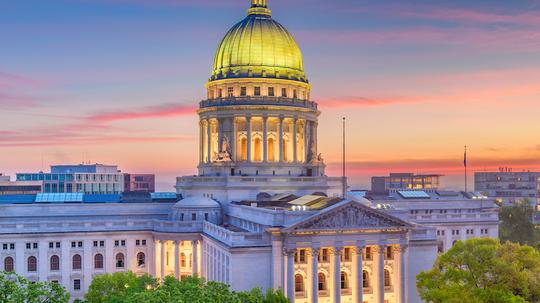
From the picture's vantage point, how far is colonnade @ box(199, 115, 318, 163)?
112 m

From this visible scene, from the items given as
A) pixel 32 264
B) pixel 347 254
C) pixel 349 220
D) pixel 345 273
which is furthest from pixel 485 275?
Result: pixel 32 264

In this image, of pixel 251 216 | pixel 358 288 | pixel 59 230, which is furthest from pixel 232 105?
pixel 358 288

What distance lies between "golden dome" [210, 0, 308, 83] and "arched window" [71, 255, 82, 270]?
42021 mm

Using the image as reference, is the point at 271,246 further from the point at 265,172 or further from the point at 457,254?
the point at 265,172

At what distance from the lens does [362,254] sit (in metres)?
81.9

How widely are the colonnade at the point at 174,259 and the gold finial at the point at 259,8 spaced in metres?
48.7

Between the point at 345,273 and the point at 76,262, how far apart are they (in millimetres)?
45247

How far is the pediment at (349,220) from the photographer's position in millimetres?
77062

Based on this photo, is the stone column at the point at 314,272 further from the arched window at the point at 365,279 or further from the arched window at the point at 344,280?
the arched window at the point at 365,279

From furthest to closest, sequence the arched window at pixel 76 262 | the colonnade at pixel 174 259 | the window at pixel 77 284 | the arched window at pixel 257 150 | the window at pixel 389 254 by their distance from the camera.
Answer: the arched window at pixel 257 150 < the arched window at pixel 76 262 < the window at pixel 77 284 < the colonnade at pixel 174 259 < the window at pixel 389 254

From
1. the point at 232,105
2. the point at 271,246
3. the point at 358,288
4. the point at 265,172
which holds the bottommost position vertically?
the point at 358,288

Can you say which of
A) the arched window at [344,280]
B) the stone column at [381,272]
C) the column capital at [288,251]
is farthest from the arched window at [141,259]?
the stone column at [381,272]

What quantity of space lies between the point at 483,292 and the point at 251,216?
38.1 metres

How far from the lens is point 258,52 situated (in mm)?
114000
